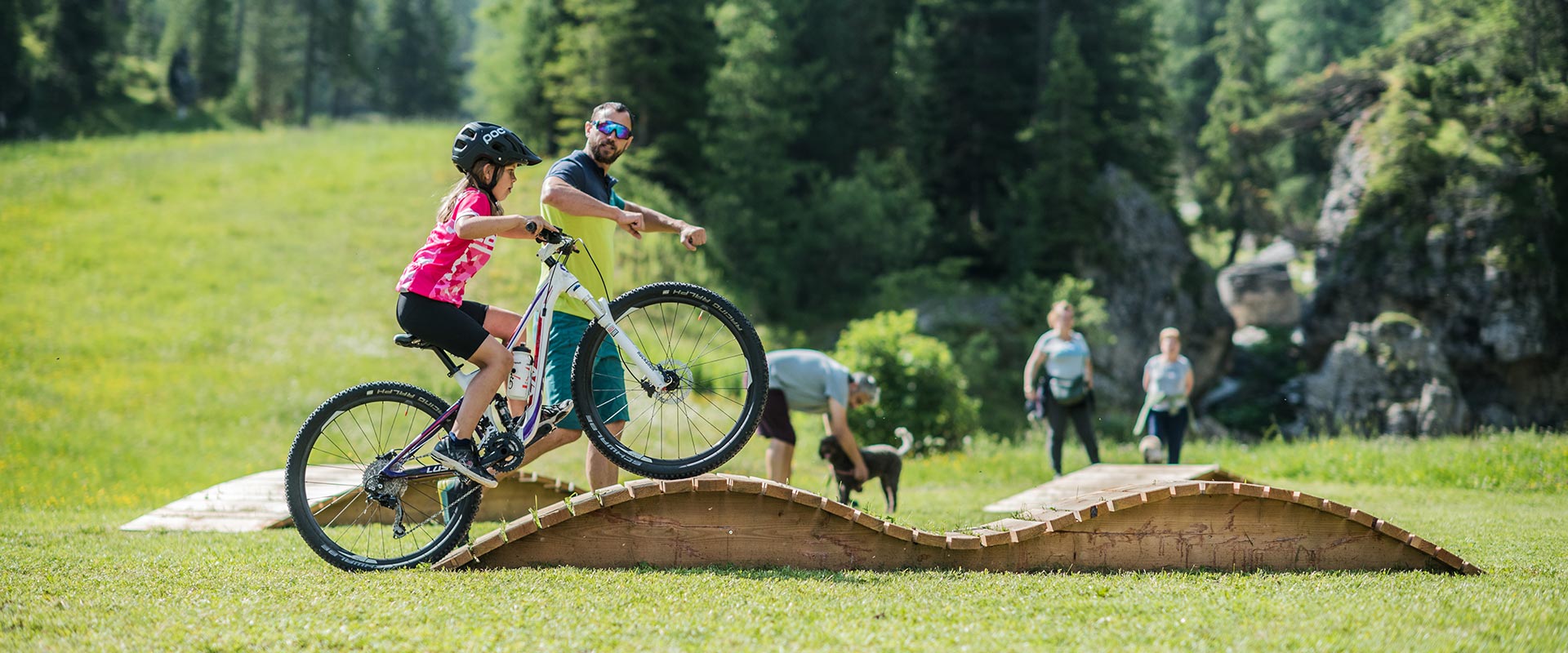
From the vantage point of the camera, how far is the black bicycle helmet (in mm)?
5516

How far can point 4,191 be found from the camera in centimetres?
3225

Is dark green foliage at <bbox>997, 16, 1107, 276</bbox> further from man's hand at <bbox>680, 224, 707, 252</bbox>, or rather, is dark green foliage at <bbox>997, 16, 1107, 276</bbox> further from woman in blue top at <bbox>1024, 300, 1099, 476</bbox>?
man's hand at <bbox>680, 224, 707, 252</bbox>

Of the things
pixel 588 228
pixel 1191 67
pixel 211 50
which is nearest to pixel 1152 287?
pixel 588 228

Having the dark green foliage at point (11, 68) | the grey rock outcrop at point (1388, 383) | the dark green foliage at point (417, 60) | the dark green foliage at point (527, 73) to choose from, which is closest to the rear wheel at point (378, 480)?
the grey rock outcrop at point (1388, 383)

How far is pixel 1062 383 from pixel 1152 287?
2332cm

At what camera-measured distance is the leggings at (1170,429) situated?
1179 centimetres

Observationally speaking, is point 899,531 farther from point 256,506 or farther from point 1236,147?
point 1236,147

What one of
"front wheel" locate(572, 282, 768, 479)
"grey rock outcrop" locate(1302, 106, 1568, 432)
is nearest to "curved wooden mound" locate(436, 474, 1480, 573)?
"front wheel" locate(572, 282, 768, 479)

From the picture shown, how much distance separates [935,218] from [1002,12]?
7.45 meters

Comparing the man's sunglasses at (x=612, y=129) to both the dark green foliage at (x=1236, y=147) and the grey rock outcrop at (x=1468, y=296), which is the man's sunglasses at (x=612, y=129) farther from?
the dark green foliage at (x=1236, y=147)

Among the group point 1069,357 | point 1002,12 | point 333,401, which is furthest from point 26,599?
point 1002,12

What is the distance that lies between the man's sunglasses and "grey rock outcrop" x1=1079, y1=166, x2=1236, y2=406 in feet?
92.1

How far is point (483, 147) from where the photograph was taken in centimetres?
557

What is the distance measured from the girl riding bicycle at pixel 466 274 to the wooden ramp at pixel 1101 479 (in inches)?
187
